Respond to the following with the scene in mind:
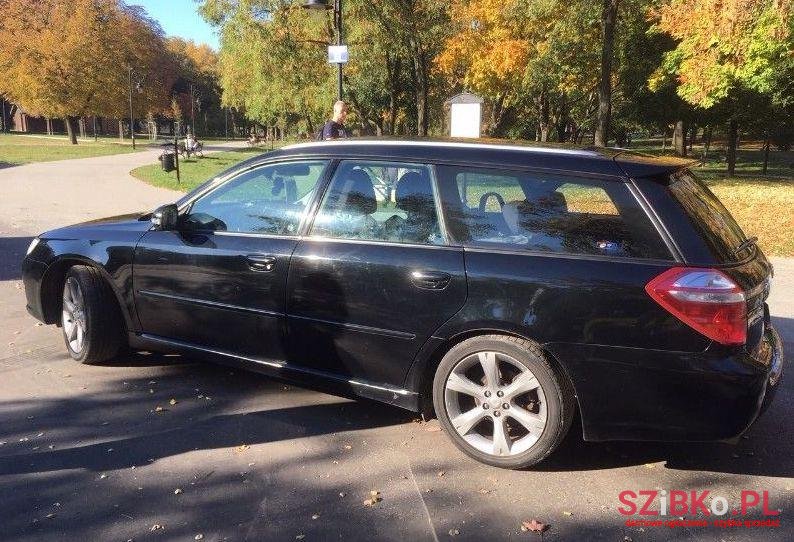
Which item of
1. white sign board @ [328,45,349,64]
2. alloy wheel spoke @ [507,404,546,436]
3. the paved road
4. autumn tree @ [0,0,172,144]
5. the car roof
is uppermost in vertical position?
autumn tree @ [0,0,172,144]

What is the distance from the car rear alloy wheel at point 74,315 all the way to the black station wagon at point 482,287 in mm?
555

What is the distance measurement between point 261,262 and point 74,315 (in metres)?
1.88

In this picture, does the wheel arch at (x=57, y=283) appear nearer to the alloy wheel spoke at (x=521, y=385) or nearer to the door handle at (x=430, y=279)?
the door handle at (x=430, y=279)

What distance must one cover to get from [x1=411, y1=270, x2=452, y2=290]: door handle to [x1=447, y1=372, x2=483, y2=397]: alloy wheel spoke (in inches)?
18.9

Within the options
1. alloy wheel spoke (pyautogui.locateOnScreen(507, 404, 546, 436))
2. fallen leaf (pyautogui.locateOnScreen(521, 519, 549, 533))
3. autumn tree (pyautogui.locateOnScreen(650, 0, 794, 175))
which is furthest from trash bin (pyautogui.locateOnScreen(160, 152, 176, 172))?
fallen leaf (pyautogui.locateOnScreen(521, 519, 549, 533))

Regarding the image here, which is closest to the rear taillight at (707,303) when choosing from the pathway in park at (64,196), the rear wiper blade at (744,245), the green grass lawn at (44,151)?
the rear wiper blade at (744,245)

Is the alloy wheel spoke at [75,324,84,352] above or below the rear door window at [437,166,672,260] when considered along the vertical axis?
below

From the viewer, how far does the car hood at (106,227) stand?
489 centimetres

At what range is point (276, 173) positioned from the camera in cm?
446

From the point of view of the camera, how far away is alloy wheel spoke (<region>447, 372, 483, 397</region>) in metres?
3.64

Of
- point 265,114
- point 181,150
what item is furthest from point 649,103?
point 181,150

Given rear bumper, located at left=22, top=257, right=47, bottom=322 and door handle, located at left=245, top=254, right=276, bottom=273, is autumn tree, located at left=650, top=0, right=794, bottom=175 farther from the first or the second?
rear bumper, located at left=22, top=257, right=47, bottom=322

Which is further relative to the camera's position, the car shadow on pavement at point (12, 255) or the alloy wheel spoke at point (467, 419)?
the car shadow on pavement at point (12, 255)

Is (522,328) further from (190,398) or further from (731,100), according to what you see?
(731,100)
